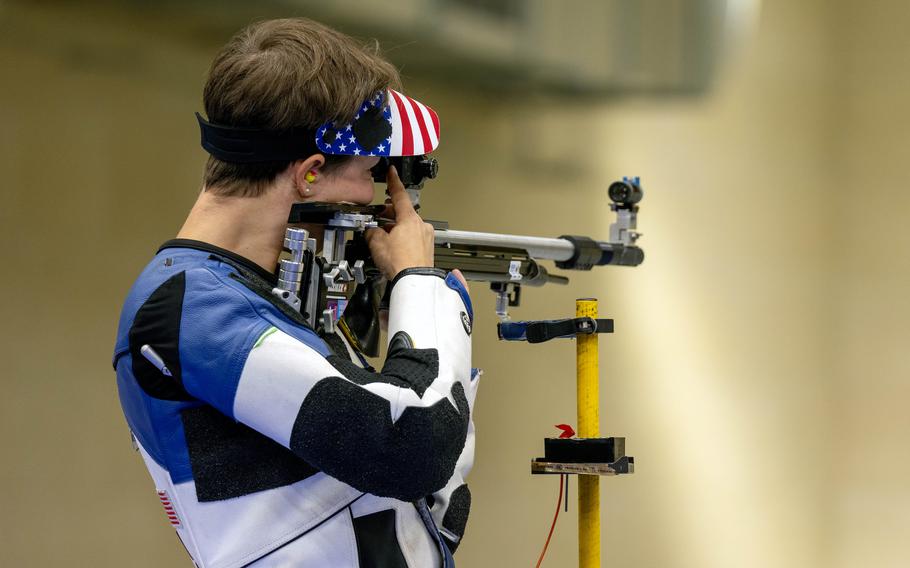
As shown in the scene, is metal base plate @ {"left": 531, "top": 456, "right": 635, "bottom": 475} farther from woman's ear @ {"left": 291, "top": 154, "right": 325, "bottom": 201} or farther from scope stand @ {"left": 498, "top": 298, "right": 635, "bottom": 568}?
woman's ear @ {"left": 291, "top": 154, "right": 325, "bottom": 201}

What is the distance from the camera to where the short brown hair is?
1147mm

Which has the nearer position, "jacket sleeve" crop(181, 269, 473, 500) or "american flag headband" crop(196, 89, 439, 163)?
"jacket sleeve" crop(181, 269, 473, 500)

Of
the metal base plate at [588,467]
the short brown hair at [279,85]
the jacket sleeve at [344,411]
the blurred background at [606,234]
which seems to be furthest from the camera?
the blurred background at [606,234]

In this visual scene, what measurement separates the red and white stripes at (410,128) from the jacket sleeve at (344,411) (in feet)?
0.91

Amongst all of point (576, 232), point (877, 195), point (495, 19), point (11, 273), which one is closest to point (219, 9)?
point (11, 273)

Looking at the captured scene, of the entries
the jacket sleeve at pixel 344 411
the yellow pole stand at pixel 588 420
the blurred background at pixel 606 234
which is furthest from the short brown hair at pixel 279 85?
the blurred background at pixel 606 234

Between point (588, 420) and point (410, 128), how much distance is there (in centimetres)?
53

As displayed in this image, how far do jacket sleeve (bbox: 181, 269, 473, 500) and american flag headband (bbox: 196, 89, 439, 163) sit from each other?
8.3 inches

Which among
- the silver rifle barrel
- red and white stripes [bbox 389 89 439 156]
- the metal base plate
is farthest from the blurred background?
the metal base plate

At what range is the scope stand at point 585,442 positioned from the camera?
1449 mm

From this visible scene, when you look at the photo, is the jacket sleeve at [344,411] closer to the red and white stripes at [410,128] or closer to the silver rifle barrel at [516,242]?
the red and white stripes at [410,128]

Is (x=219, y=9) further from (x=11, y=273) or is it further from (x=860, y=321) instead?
(x=860, y=321)

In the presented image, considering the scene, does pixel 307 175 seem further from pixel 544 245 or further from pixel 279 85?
pixel 544 245

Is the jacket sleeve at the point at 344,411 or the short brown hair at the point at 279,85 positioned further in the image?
the short brown hair at the point at 279,85
